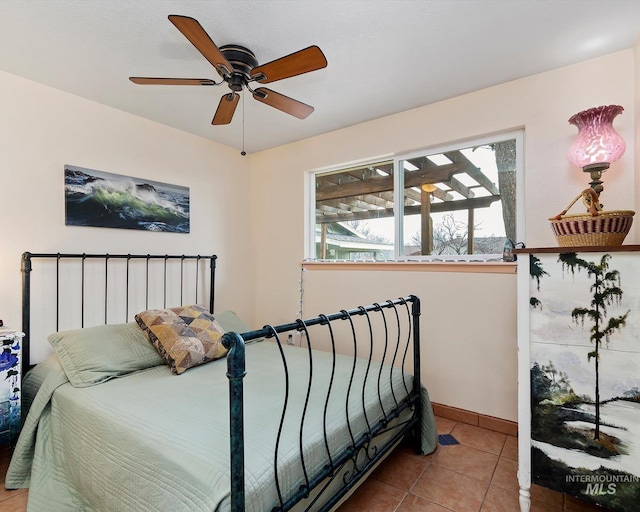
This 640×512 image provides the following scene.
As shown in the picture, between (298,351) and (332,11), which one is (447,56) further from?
(298,351)

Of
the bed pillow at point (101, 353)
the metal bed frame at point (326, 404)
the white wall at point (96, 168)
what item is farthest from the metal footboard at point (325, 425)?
the white wall at point (96, 168)

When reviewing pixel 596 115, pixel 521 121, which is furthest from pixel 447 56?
pixel 596 115

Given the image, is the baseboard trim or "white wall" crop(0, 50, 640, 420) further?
the baseboard trim

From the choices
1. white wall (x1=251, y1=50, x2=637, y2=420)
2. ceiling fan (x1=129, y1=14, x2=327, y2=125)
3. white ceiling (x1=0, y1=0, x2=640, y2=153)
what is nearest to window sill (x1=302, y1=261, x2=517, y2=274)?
white wall (x1=251, y1=50, x2=637, y2=420)

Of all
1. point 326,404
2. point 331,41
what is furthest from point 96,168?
point 326,404

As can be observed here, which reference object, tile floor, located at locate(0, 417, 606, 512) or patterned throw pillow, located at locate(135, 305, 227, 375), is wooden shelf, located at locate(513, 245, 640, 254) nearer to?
tile floor, located at locate(0, 417, 606, 512)

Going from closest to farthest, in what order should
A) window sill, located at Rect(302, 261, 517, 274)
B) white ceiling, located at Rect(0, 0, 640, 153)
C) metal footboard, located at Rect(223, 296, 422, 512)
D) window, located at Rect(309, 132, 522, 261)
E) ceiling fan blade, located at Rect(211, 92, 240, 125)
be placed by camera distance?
1. metal footboard, located at Rect(223, 296, 422, 512)
2. white ceiling, located at Rect(0, 0, 640, 153)
3. ceiling fan blade, located at Rect(211, 92, 240, 125)
4. window sill, located at Rect(302, 261, 517, 274)
5. window, located at Rect(309, 132, 522, 261)

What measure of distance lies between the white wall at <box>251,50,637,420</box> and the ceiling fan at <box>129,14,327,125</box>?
1042 mm

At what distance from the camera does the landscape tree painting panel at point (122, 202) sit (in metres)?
2.36

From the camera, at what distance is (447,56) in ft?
6.32

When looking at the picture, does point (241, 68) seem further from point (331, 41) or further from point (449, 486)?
point (449, 486)

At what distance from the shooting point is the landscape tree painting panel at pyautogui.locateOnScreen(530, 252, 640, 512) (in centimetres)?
126

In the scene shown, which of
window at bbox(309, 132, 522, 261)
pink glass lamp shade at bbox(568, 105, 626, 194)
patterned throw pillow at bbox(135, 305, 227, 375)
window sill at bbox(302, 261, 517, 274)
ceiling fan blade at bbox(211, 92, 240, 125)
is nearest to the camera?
pink glass lamp shade at bbox(568, 105, 626, 194)

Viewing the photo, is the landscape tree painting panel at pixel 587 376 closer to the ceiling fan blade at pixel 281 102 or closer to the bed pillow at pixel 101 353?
the ceiling fan blade at pixel 281 102
